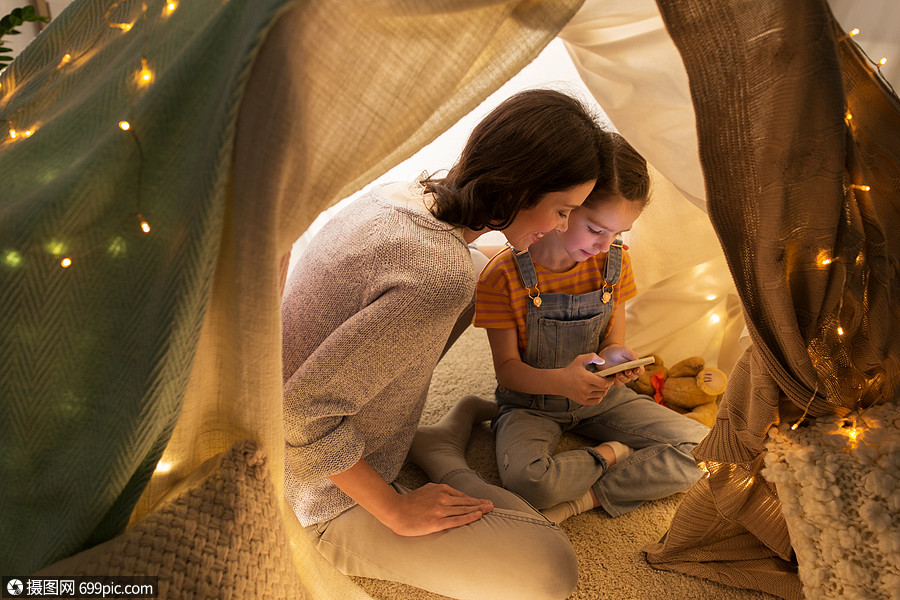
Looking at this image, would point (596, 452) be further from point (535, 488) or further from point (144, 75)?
point (144, 75)

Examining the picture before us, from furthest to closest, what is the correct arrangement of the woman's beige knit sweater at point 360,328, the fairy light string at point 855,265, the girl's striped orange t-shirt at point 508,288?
the girl's striped orange t-shirt at point 508,288 < the woman's beige knit sweater at point 360,328 < the fairy light string at point 855,265

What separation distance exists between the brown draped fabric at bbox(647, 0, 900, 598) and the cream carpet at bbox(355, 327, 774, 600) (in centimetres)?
25

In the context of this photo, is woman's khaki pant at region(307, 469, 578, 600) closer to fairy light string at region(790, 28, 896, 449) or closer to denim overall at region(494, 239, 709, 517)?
denim overall at region(494, 239, 709, 517)

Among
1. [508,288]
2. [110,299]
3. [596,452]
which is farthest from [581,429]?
[110,299]

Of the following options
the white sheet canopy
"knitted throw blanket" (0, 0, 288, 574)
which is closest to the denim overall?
the white sheet canopy

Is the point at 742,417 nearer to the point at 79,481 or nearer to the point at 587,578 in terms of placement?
the point at 587,578

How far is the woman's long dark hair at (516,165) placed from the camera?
3.47 feet

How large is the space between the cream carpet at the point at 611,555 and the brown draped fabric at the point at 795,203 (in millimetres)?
251

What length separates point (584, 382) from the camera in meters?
1.31

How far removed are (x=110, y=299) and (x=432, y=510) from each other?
2.15ft

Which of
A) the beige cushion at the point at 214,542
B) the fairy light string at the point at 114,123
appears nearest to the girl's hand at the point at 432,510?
the beige cushion at the point at 214,542

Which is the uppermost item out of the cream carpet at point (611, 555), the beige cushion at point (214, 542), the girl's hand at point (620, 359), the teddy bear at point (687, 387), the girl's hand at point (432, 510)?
the beige cushion at point (214, 542)

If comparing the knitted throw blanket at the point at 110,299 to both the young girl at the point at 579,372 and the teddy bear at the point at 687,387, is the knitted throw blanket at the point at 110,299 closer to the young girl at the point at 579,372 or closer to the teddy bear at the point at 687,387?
the young girl at the point at 579,372

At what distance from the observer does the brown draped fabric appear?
711 millimetres
